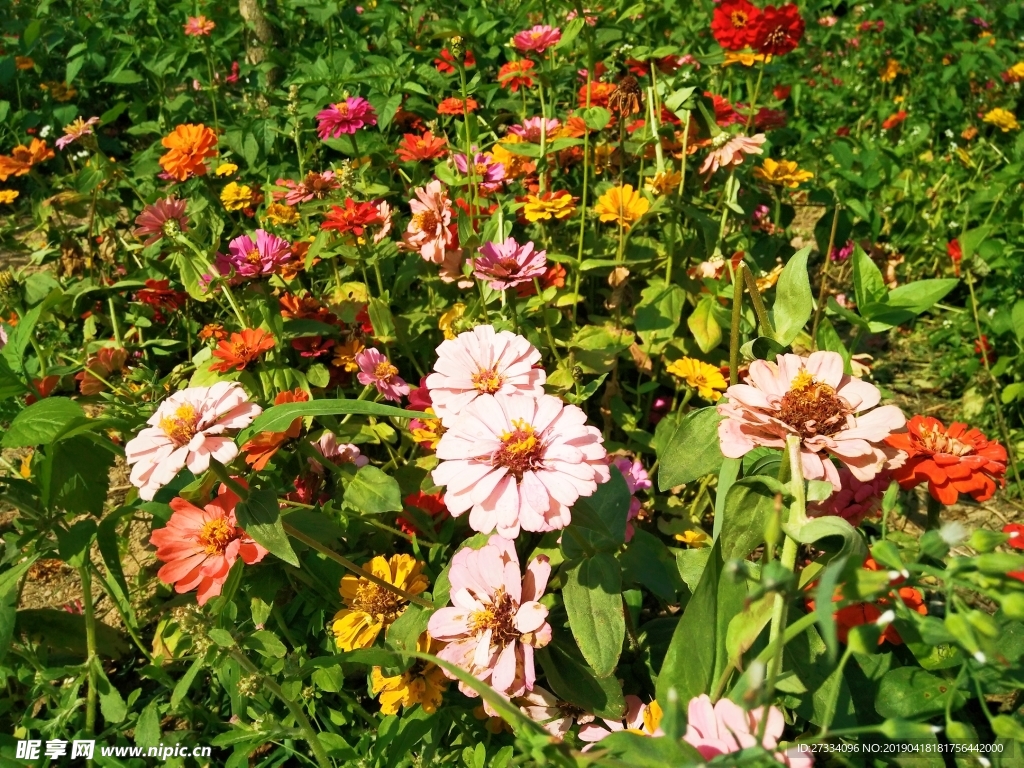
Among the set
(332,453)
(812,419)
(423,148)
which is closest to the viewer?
(812,419)

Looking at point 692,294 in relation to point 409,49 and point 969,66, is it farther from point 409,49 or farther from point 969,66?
point 969,66

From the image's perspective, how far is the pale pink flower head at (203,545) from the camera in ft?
3.87

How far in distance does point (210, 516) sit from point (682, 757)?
873mm

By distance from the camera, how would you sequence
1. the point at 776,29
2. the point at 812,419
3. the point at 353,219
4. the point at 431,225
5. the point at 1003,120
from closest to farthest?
the point at 812,419 → the point at 353,219 → the point at 431,225 → the point at 776,29 → the point at 1003,120

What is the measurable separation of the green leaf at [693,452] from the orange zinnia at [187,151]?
1657mm

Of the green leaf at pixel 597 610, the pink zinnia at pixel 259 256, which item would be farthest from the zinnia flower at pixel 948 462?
the pink zinnia at pixel 259 256

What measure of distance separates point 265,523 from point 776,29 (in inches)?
74.9

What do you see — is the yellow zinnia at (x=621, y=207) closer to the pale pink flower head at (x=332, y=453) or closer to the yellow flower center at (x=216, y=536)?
the pale pink flower head at (x=332, y=453)

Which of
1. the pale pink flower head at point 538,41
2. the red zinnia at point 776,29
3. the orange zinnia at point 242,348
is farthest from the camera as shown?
the pale pink flower head at point 538,41

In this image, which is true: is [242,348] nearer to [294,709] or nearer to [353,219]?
[353,219]

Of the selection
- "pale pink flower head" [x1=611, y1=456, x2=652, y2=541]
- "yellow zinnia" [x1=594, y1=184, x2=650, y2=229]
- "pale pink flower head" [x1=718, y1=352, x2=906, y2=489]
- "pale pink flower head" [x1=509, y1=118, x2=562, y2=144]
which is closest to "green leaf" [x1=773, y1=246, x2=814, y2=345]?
"pale pink flower head" [x1=718, y1=352, x2=906, y2=489]

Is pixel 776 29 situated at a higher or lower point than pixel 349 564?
higher

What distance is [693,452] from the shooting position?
1.06 metres

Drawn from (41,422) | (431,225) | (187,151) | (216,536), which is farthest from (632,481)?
(187,151)
